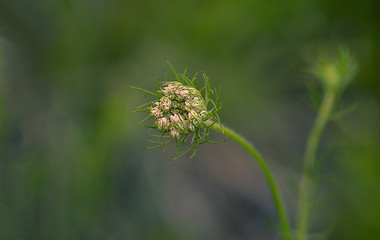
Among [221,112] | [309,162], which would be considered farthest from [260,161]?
[221,112]

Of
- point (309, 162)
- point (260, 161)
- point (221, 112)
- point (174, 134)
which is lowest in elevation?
point (260, 161)

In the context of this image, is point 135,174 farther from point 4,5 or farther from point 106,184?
point 4,5

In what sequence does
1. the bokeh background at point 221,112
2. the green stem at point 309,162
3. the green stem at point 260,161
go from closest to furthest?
1. the green stem at point 260,161
2. the green stem at point 309,162
3. the bokeh background at point 221,112

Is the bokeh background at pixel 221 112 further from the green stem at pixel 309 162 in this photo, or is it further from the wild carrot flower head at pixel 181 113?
the wild carrot flower head at pixel 181 113

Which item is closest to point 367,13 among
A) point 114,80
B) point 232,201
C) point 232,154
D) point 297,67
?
point 297,67

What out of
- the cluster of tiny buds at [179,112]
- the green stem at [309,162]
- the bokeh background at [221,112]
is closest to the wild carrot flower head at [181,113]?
the cluster of tiny buds at [179,112]

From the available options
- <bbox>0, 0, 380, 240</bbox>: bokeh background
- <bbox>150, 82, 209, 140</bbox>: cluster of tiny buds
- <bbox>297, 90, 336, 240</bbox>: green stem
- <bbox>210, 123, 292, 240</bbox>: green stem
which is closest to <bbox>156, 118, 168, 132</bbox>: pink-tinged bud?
<bbox>150, 82, 209, 140</bbox>: cluster of tiny buds

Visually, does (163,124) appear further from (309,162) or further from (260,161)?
(309,162)

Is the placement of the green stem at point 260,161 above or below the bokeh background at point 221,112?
below
